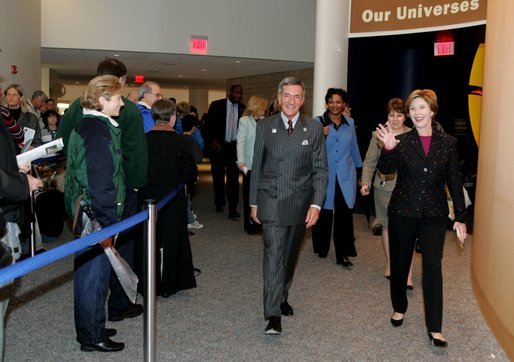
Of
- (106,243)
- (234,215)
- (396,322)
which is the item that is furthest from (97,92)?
(234,215)

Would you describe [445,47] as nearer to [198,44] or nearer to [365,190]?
[365,190]

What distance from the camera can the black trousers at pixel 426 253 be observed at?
4070 mm

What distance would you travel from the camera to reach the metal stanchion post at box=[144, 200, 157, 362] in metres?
3.21

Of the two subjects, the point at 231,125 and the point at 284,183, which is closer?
the point at 284,183

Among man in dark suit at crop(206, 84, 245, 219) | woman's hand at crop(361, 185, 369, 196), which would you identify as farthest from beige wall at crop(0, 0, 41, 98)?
woman's hand at crop(361, 185, 369, 196)

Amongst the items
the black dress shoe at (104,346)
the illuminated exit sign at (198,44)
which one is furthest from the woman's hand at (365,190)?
the illuminated exit sign at (198,44)

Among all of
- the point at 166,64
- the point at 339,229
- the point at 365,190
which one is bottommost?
the point at 339,229

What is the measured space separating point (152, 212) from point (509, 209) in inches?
87.5

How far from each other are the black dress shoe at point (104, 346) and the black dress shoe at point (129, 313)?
0.56 m

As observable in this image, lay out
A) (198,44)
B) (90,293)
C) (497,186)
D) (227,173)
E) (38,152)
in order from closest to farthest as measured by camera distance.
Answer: (38,152)
(90,293)
(497,186)
(227,173)
(198,44)

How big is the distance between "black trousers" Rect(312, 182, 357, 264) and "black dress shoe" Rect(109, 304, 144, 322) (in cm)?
238

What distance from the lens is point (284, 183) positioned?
4156 mm

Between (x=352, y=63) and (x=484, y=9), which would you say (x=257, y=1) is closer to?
(x=352, y=63)

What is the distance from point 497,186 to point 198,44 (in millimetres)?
10377
